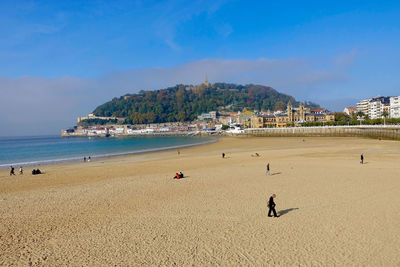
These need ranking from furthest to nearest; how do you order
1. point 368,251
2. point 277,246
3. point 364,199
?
point 364,199, point 277,246, point 368,251

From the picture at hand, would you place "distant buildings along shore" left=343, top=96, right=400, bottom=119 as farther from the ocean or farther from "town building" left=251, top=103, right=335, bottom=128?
the ocean

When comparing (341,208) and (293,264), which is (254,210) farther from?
(293,264)

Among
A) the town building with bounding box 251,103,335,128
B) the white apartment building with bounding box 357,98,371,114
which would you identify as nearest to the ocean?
the town building with bounding box 251,103,335,128

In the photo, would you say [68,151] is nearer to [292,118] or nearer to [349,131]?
[349,131]

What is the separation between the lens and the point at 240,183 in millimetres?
15469

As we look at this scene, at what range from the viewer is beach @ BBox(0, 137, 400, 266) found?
23.6ft

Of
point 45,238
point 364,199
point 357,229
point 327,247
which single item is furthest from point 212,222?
point 364,199

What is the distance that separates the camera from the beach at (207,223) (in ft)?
23.6

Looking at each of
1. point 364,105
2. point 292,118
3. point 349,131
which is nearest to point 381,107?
point 364,105

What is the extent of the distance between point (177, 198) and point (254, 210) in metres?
3.82

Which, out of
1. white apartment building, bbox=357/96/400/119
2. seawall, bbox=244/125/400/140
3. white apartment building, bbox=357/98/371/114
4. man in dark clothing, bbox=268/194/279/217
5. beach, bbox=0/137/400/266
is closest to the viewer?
beach, bbox=0/137/400/266

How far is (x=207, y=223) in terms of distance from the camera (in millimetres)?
9430

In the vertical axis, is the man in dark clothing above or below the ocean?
above

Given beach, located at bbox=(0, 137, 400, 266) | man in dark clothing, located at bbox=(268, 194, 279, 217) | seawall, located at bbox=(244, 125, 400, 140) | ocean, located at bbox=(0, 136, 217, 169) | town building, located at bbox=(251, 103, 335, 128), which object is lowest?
ocean, located at bbox=(0, 136, 217, 169)
